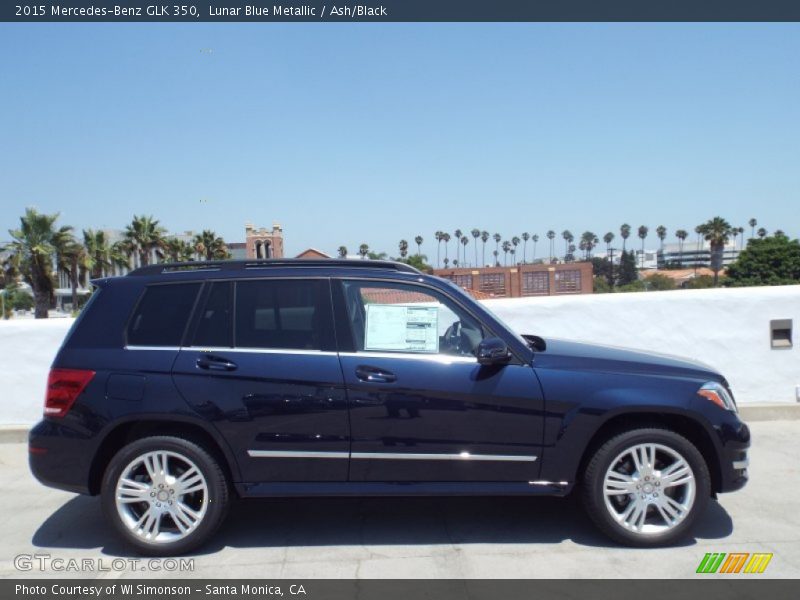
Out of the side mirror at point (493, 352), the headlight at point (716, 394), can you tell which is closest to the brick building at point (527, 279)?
the headlight at point (716, 394)

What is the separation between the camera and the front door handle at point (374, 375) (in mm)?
4160

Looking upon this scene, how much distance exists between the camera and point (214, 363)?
13.9 ft

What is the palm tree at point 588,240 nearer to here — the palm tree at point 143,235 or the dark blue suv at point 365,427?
the palm tree at point 143,235

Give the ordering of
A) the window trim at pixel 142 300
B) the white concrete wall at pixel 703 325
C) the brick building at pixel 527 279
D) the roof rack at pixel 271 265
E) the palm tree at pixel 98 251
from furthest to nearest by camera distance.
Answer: the palm tree at pixel 98 251, the brick building at pixel 527 279, the white concrete wall at pixel 703 325, the roof rack at pixel 271 265, the window trim at pixel 142 300

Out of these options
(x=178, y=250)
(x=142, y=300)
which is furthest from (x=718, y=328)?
(x=178, y=250)

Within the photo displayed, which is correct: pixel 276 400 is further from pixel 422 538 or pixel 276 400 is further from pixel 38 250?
pixel 38 250

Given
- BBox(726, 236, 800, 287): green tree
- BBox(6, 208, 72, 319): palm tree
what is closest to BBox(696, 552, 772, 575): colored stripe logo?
BBox(6, 208, 72, 319): palm tree

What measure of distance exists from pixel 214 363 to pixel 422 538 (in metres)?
1.79

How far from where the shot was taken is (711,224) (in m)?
77.2

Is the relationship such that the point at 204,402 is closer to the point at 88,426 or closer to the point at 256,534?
the point at 88,426

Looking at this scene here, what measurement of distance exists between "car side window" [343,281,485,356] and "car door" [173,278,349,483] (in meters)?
0.23

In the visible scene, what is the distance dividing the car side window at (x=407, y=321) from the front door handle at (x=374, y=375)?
0.46 feet

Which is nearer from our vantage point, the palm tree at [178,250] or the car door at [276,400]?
the car door at [276,400]
